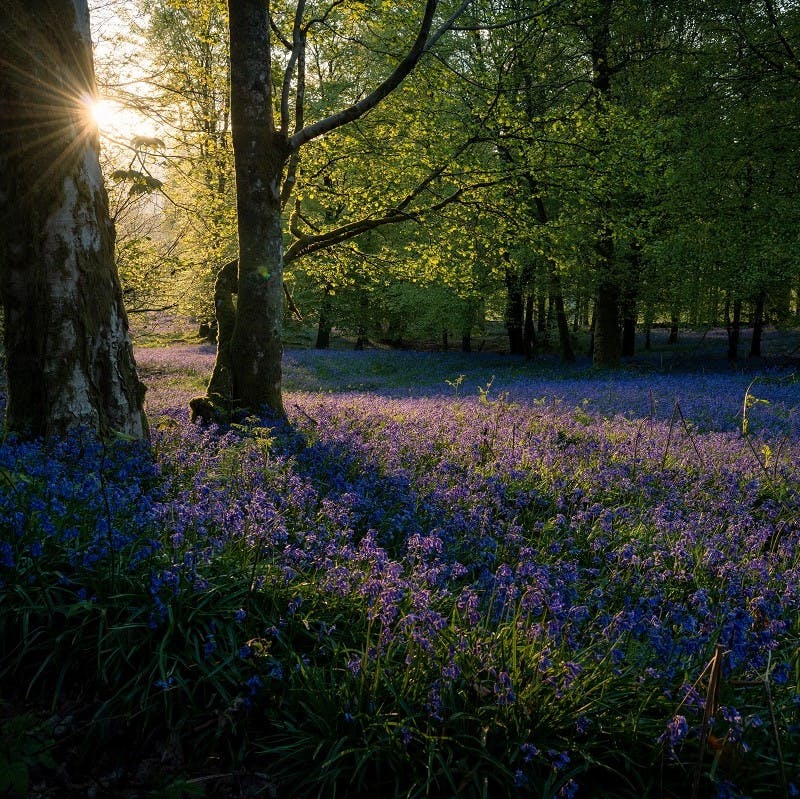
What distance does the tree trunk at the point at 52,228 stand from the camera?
17.0ft

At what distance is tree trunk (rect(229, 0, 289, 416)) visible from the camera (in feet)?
24.4

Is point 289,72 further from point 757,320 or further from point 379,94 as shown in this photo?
point 757,320

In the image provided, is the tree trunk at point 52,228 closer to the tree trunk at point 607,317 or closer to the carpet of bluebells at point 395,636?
the carpet of bluebells at point 395,636

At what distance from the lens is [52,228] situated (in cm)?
523

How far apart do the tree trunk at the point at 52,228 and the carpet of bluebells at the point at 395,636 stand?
0.63m

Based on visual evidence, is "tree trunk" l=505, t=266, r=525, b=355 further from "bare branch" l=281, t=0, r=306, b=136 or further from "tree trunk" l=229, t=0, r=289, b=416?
"tree trunk" l=229, t=0, r=289, b=416

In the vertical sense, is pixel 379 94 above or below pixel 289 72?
below

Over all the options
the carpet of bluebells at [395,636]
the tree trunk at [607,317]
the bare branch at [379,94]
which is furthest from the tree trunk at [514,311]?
the carpet of bluebells at [395,636]

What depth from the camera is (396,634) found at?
287cm

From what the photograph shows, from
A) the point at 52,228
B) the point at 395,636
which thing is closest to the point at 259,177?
the point at 52,228

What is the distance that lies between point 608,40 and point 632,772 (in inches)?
808

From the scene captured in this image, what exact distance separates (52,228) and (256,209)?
9.82 ft

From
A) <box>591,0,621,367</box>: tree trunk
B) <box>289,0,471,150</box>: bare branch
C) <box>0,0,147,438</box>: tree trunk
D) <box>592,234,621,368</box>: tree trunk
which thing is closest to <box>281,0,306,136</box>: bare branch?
<box>289,0,471,150</box>: bare branch

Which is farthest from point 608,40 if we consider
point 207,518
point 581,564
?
point 207,518
